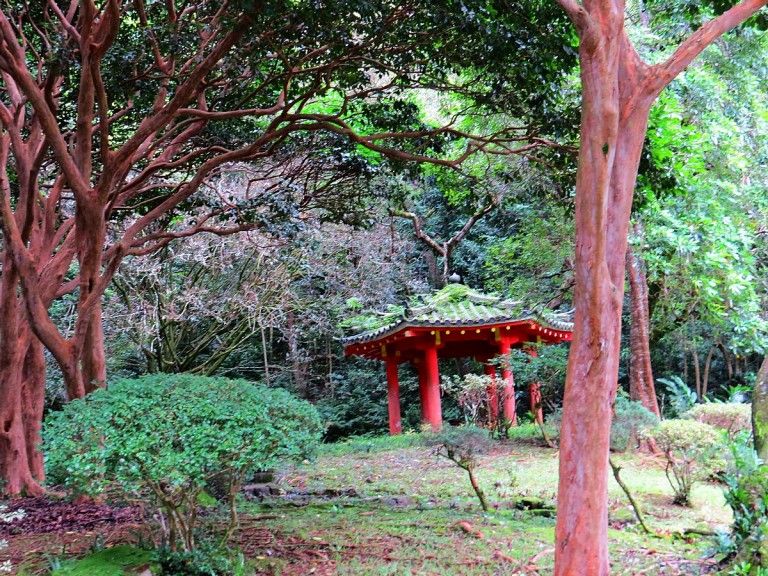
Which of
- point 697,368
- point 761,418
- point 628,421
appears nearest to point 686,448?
point 628,421

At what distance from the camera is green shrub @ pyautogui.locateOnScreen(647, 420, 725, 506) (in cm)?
791

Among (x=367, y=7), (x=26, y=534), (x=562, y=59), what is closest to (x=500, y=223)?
(x=562, y=59)

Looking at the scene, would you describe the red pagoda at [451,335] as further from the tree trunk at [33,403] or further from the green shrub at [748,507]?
the green shrub at [748,507]

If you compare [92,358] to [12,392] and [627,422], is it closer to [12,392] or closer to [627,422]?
[12,392]

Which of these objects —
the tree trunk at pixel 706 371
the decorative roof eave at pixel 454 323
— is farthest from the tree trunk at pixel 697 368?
the decorative roof eave at pixel 454 323

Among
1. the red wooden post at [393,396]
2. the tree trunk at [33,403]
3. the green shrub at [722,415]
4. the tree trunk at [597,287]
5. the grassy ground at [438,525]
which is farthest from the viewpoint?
the red wooden post at [393,396]

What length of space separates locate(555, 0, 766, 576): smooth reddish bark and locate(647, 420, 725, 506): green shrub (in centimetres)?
457

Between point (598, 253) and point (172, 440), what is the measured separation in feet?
9.40

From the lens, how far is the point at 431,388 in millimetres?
15742

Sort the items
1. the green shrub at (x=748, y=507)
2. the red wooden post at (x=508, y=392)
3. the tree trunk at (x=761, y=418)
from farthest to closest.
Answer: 1. the red wooden post at (x=508, y=392)
2. the tree trunk at (x=761, y=418)
3. the green shrub at (x=748, y=507)

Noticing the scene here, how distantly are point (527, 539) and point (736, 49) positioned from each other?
8075 mm

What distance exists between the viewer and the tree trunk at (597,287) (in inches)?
152

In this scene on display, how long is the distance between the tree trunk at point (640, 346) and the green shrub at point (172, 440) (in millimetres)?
9856

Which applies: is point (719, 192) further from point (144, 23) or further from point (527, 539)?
point (144, 23)
